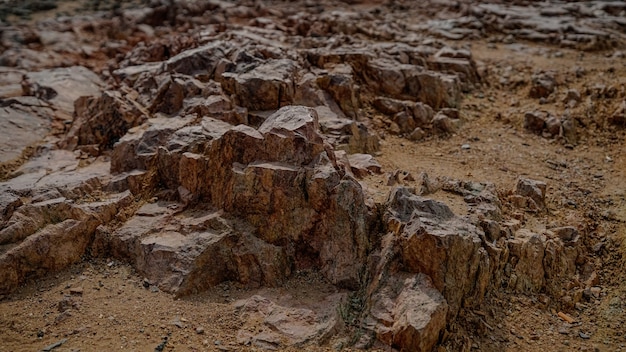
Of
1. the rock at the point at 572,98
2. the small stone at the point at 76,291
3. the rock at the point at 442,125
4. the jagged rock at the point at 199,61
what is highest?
the jagged rock at the point at 199,61

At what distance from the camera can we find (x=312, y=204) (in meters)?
7.33

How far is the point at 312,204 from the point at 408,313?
6.92 feet

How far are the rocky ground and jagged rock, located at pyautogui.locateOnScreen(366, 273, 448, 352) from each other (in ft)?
0.07

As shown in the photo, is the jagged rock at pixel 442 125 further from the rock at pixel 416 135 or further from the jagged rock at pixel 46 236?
the jagged rock at pixel 46 236

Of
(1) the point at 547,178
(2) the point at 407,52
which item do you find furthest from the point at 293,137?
(2) the point at 407,52

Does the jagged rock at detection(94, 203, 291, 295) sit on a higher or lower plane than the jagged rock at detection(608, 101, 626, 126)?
lower

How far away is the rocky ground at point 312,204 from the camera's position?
21.4 ft

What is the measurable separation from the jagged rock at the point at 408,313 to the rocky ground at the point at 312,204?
0.9 inches

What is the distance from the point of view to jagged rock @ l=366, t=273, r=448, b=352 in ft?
19.7

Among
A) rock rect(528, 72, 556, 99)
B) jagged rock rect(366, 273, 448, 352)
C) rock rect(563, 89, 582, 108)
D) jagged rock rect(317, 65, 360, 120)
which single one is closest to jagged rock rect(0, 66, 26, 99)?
jagged rock rect(317, 65, 360, 120)

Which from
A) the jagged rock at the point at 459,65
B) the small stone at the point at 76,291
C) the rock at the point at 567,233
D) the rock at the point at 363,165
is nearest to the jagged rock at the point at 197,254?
the small stone at the point at 76,291

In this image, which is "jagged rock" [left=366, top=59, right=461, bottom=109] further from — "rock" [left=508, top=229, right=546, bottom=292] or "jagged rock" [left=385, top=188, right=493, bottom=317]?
"jagged rock" [left=385, top=188, right=493, bottom=317]

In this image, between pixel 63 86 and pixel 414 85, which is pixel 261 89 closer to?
pixel 414 85

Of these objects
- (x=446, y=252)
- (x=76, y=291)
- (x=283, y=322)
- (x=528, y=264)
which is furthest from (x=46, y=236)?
(x=528, y=264)
